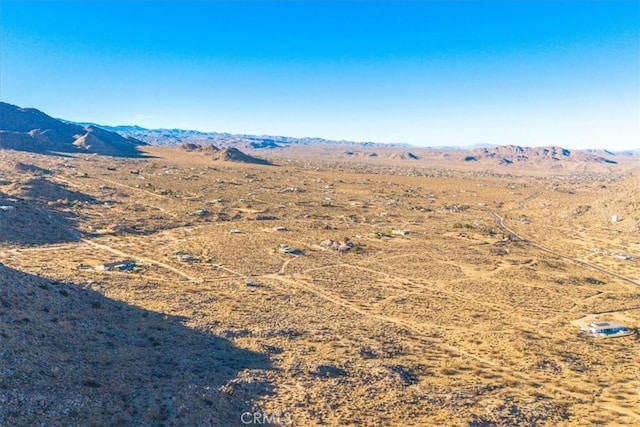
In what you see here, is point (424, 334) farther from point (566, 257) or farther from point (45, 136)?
point (45, 136)

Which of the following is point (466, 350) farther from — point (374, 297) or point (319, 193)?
point (319, 193)

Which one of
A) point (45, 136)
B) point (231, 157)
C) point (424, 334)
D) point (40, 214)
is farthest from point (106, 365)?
point (45, 136)

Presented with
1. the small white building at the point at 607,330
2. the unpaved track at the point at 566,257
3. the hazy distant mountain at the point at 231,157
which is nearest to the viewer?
the small white building at the point at 607,330

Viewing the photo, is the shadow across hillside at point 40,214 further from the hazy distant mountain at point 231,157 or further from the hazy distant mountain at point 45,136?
the hazy distant mountain at point 231,157

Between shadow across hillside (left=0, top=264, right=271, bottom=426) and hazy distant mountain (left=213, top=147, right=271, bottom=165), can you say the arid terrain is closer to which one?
shadow across hillside (left=0, top=264, right=271, bottom=426)

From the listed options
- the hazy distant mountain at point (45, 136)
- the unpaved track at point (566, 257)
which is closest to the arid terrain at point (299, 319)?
the unpaved track at point (566, 257)

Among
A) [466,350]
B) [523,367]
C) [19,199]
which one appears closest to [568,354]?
[523,367]

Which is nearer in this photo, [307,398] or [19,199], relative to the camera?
[307,398]
